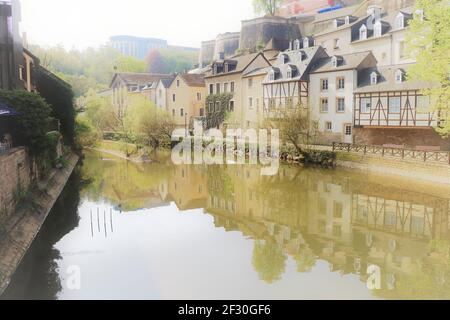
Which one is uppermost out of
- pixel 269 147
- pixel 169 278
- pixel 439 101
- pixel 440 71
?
pixel 440 71

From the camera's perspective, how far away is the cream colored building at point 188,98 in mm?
47438

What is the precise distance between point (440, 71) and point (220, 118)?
25.2 metres

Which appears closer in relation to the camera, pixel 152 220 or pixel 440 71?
pixel 152 220

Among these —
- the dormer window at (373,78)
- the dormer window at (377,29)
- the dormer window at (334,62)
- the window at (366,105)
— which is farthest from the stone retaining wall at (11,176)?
the dormer window at (377,29)

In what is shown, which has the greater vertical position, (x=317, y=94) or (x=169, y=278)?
(x=317, y=94)

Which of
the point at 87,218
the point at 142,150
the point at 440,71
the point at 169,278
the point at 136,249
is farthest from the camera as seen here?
the point at 142,150

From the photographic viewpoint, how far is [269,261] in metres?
11.5

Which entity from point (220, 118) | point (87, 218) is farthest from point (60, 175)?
point (220, 118)

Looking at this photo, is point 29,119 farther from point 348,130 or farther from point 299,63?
point 299,63

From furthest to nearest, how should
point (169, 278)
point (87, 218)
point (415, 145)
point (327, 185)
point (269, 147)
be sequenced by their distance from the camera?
point (269, 147) → point (415, 145) → point (327, 185) → point (87, 218) → point (169, 278)

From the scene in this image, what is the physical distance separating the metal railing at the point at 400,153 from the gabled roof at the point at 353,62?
20.2 ft

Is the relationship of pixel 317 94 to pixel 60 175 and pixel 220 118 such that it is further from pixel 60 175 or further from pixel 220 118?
pixel 60 175

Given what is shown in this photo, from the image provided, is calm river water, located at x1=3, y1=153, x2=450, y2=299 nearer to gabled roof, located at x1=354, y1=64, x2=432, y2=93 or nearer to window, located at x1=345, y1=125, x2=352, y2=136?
gabled roof, located at x1=354, y1=64, x2=432, y2=93

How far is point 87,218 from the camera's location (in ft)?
51.8
